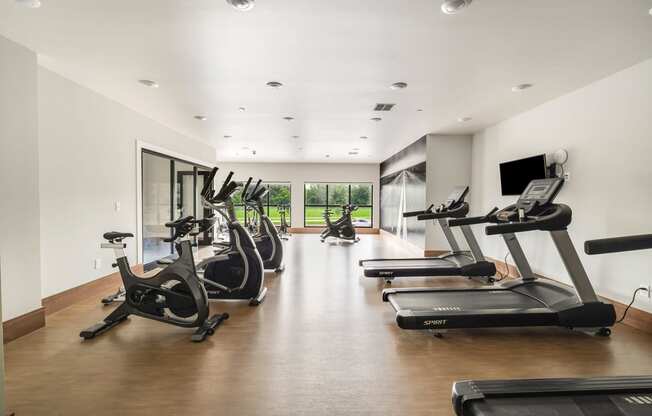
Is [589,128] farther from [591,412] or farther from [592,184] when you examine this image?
[591,412]

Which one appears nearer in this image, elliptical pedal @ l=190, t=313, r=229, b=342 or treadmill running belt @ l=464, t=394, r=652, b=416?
treadmill running belt @ l=464, t=394, r=652, b=416

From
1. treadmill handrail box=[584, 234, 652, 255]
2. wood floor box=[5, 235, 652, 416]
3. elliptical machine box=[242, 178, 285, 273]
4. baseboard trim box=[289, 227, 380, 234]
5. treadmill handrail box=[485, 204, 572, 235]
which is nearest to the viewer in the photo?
treadmill handrail box=[584, 234, 652, 255]

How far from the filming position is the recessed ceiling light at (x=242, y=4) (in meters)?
2.29

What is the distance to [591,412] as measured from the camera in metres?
1.66

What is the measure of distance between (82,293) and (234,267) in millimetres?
1922

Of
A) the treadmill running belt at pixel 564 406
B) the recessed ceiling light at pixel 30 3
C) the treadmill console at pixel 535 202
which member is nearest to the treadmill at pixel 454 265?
the treadmill console at pixel 535 202

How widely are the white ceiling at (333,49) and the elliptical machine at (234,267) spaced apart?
135 cm

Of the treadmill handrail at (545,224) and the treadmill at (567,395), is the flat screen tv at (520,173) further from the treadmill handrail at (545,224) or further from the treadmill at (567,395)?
the treadmill at (567,395)

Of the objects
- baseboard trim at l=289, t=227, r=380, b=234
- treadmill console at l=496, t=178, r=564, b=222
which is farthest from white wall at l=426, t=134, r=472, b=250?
baseboard trim at l=289, t=227, r=380, b=234

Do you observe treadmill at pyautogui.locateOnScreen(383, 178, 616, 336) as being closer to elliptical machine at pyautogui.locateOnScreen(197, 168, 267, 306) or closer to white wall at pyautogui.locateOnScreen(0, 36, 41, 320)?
elliptical machine at pyautogui.locateOnScreen(197, 168, 267, 306)

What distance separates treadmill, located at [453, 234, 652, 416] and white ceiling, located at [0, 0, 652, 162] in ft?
6.09

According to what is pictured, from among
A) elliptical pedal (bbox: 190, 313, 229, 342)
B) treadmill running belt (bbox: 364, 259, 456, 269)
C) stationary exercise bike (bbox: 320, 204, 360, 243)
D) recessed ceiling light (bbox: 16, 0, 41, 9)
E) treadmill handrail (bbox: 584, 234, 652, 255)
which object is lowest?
elliptical pedal (bbox: 190, 313, 229, 342)

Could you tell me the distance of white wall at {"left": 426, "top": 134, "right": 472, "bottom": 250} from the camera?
6715 mm

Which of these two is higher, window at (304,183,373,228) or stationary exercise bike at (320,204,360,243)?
window at (304,183,373,228)
